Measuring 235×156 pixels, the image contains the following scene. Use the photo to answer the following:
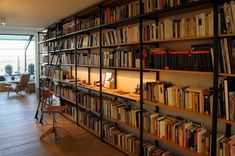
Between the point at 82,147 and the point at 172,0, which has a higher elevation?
the point at 172,0

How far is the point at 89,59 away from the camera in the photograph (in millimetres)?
4359

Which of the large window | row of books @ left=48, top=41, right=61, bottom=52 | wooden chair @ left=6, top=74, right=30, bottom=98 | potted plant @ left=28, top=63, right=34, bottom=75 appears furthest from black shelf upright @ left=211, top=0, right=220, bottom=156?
potted plant @ left=28, top=63, right=34, bottom=75

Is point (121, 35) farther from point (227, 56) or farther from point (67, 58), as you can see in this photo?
point (67, 58)

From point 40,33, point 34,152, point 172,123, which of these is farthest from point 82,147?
point 40,33

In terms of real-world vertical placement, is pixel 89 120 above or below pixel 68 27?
below

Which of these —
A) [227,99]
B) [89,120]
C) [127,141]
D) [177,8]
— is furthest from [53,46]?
[227,99]

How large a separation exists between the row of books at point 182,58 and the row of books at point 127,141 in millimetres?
1122

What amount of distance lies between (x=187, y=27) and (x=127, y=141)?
6.25 ft

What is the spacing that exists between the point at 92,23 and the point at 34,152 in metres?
2.42

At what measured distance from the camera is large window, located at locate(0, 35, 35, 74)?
373 inches

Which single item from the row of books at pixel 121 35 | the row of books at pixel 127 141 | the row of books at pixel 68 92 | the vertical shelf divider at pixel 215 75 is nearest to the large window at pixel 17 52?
the row of books at pixel 68 92

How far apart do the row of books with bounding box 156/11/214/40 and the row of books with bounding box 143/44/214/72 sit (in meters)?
0.15

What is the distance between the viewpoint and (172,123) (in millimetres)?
2631

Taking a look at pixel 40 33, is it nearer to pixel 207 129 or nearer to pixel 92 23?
pixel 92 23
